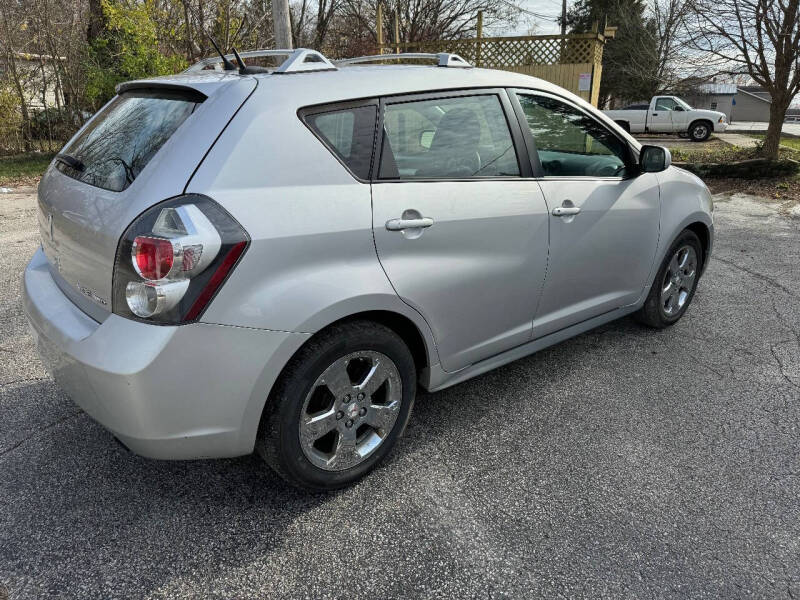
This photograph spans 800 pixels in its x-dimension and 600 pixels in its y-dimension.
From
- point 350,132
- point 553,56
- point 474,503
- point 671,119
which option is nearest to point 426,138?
point 350,132

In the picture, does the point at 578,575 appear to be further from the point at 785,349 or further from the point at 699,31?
the point at 699,31

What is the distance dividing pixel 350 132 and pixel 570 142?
159 centimetres

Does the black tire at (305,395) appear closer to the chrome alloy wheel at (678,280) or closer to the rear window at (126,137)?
the rear window at (126,137)

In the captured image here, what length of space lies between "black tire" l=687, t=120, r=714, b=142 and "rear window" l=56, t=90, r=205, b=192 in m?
25.1

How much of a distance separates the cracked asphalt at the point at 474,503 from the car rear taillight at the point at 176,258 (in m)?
0.91

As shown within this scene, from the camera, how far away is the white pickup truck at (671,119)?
2353cm

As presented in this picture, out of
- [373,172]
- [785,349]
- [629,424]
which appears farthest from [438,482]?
[785,349]

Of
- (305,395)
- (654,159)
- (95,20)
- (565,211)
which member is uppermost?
(95,20)

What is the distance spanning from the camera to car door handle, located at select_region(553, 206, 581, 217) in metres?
2.99

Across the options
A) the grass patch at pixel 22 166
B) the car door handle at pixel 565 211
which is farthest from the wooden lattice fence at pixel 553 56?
the car door handle at pixel 565 211

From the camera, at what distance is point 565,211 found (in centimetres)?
303

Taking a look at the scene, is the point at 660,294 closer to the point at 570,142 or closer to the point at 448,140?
the point at 570,142

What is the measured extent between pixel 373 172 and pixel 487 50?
1295 cm

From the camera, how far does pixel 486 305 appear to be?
2785 mm
